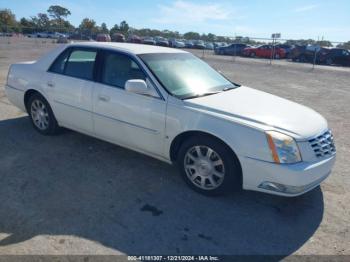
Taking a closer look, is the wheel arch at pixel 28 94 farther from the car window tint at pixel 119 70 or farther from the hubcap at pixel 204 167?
the hubcap at pixel 204 167

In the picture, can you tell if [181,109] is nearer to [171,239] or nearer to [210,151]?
[210,151]

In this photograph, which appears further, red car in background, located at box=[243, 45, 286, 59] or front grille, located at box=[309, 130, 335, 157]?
red car in background, located at box=[243, 45, 286, 59]

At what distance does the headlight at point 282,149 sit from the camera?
312cm

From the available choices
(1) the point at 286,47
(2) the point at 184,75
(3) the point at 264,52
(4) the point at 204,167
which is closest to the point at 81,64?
(2) the point at 184,75

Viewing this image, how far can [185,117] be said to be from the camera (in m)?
3.55

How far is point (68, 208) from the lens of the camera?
3.25 metres

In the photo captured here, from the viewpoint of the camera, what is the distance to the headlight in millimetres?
3117

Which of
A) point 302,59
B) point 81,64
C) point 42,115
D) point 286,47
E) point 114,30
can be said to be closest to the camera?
point 81,64

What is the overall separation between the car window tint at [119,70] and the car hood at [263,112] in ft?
3.01

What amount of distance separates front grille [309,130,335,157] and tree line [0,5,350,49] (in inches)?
980

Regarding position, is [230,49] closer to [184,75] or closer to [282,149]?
[184,75]

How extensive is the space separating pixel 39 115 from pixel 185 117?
285 centimetres

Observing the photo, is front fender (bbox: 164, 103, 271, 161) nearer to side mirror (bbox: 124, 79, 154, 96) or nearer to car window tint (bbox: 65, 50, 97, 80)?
side mirror (bbox: 124, 79, 154, 96)

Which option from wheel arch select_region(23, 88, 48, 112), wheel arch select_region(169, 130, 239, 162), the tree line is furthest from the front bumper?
the tree line
